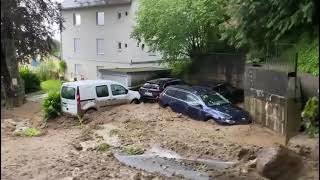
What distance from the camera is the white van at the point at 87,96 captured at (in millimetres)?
21578

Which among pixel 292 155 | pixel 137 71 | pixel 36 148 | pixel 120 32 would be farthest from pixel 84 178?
pixel 120 32

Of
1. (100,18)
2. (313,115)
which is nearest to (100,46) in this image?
(100,18)

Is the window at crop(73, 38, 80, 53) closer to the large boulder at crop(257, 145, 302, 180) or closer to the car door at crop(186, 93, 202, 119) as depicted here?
the car door at crop(186, 93, 202, 119)

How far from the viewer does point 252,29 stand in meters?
9.63

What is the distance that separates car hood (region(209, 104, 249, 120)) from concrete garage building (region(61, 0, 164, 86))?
508 inches

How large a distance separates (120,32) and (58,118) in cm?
1843

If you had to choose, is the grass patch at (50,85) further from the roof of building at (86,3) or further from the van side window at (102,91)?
the van side window at (102,91)

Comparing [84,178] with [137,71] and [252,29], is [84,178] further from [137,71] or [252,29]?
[137,71]

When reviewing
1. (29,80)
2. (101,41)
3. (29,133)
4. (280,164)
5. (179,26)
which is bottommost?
(29,133)

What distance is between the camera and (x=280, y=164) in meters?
10.2

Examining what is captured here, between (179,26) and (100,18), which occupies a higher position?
(100,18)

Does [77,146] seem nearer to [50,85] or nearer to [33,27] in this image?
[33,27]

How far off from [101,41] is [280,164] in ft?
109

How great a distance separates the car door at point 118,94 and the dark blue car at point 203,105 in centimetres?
189
